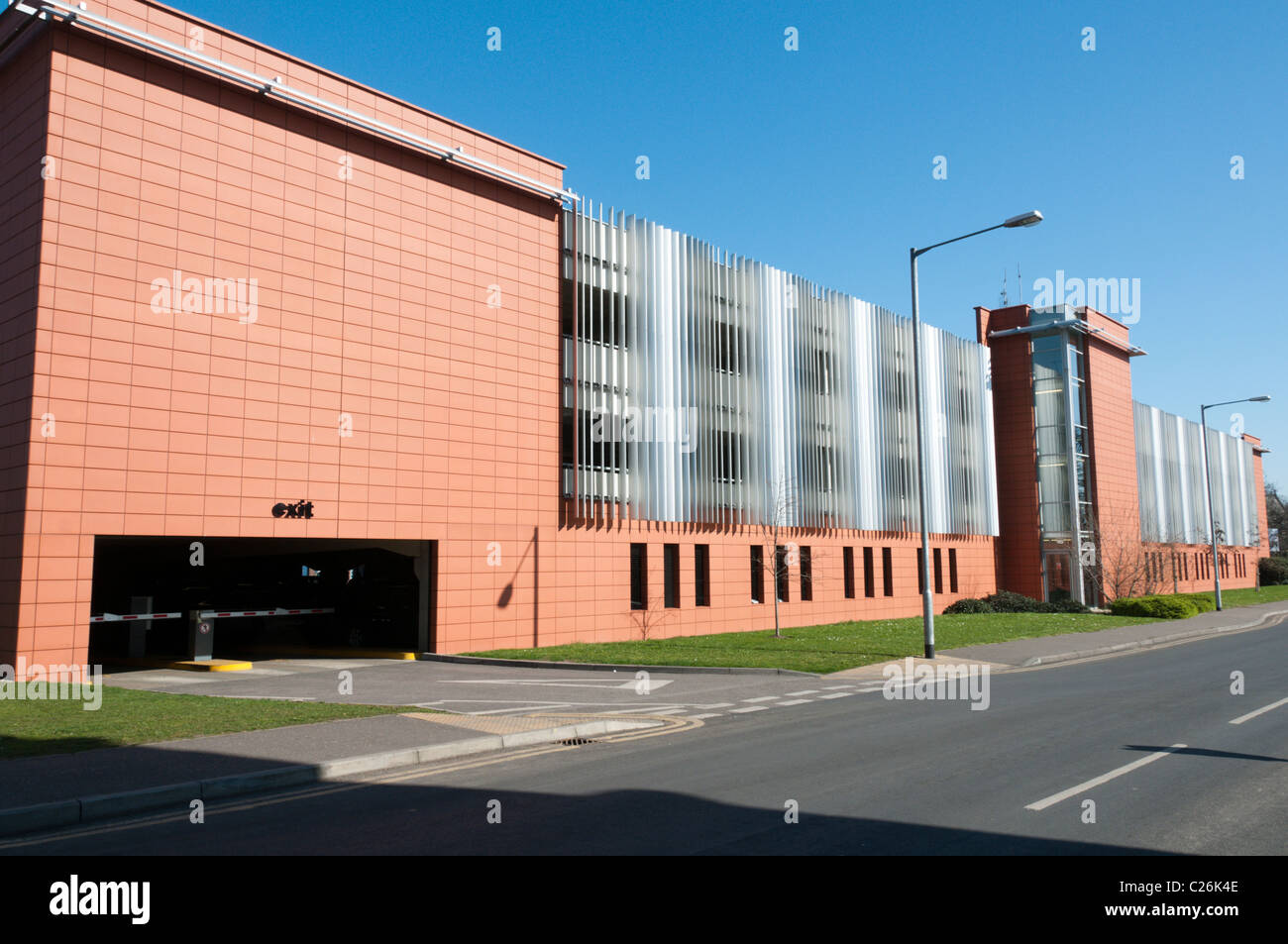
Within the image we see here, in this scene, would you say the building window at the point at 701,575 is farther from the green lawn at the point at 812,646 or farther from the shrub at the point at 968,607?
the shrub at the point at 968,607

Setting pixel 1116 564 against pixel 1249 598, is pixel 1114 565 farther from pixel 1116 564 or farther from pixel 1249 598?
pixel 1249 598

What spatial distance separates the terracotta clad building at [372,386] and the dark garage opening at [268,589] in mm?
160

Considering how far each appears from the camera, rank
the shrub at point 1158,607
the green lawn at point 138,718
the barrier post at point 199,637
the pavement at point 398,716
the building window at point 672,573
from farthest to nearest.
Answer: the shrub at point 1158,607
the building window at point 672,573
the barrier post at point 199,637
the green lawn at point 138,718
the pavement at point 398,716

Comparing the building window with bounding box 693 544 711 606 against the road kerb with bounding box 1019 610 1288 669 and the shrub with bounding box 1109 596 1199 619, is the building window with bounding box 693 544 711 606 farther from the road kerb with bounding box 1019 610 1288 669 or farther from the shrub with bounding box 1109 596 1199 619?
the shrub with bounding box 1109 596 1199 619

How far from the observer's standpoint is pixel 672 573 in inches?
1218

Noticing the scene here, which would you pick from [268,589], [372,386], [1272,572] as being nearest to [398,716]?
[372,386]

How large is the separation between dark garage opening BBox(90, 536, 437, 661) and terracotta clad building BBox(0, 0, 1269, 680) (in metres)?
0.16

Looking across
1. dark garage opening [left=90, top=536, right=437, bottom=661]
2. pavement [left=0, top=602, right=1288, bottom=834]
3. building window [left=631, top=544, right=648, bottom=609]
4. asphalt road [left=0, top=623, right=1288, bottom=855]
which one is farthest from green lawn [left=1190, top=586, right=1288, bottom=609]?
asphalt road [left=0, top=623, right=1288, bottom=855]

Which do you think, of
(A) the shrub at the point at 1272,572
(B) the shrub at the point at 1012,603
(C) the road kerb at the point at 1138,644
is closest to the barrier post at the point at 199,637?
(C) the road kerb at the point at 1138,644

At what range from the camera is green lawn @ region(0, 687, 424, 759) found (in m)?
10.6

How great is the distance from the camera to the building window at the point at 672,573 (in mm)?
30812

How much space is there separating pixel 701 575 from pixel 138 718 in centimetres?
2164
